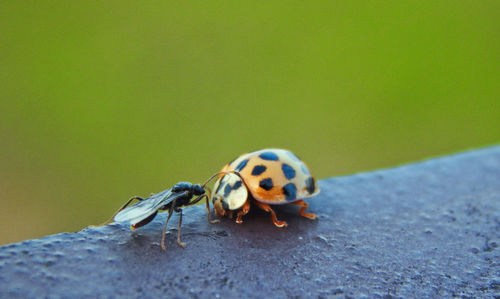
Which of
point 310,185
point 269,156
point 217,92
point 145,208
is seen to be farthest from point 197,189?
point 217,92

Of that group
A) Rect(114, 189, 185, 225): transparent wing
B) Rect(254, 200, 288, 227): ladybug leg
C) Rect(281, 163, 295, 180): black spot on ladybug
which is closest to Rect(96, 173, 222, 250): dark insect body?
Rect(114, 189, 185, 225): transparent wing

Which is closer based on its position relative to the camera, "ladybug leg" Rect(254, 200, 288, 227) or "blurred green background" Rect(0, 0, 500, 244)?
"ladybug leg" Rect(254, 200, 288, 227)

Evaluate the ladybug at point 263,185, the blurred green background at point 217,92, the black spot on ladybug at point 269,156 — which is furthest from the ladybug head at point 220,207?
the blurred green background at point 217,92

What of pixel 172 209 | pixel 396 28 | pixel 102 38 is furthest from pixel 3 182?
pixel 396 28

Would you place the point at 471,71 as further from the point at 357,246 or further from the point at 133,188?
the point at 357,246

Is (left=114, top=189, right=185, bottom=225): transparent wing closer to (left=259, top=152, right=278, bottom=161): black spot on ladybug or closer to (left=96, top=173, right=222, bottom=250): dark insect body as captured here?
(left=96, top=173, right=222, bottom=250): dark insect body

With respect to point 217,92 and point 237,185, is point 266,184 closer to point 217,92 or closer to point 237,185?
point 237,185

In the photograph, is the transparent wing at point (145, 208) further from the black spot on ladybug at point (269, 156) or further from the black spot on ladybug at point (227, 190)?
the black spot on ladybug at point (269, 156)
